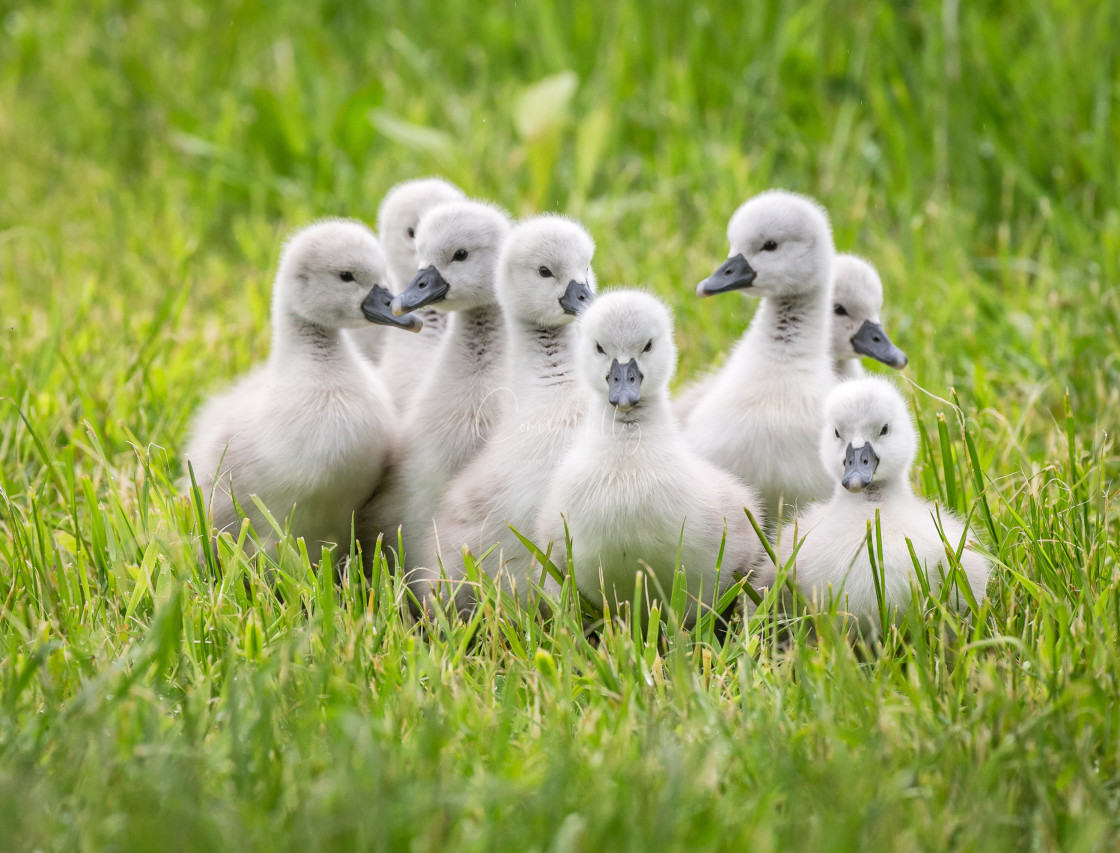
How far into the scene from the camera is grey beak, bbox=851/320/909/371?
147 inches

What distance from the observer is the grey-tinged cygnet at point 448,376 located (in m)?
3.44

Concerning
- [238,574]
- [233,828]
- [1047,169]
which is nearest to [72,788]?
[233,828]

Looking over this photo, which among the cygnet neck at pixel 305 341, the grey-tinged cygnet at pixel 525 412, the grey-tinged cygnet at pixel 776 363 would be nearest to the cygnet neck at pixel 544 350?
the grey-tinged cygnet at pixel 525 412

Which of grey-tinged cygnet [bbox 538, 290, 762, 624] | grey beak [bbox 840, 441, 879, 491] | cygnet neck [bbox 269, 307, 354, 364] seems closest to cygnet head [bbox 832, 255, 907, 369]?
grey beak [bbox 840, 441, 879, 491]

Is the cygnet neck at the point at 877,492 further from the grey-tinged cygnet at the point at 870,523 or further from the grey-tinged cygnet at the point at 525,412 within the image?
the grey-tinged cygnet at the point at 525,412

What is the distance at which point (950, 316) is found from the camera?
4.91 meters

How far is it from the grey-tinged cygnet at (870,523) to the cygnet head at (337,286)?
123 centimetres

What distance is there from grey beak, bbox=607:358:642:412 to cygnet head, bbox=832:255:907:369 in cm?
107

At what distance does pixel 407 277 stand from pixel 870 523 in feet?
6.79

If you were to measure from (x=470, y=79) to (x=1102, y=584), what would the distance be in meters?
5.84

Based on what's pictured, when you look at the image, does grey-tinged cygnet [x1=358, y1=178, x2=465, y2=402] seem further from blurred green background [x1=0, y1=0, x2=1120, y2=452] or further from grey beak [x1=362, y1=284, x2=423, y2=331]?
blurred green background [x1=0, y1=0, x2=1120, y2=452]

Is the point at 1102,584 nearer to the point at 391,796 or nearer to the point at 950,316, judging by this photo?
the point at 391,796

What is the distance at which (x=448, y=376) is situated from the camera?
3.53 m

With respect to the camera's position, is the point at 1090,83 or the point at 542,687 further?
the point at 1090,83
